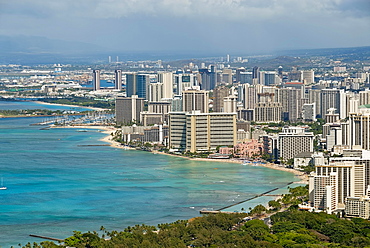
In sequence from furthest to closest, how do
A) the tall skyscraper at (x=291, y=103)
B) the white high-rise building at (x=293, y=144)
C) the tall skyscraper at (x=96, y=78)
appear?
the tall skyscraper at (x=96, y=78)
the tall skyscraper at (x=291, y=103)
the white high-rise building at (x=293, y=144)

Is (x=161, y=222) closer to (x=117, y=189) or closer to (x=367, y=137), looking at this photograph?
(x=117, y=189)

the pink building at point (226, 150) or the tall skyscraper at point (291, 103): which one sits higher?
the tall skyscraper at point (291, 103)

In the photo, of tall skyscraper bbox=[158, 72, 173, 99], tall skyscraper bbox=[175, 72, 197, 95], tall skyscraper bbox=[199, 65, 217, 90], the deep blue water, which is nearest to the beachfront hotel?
tall skyscraper bbox=[158, 72, 173, 99]

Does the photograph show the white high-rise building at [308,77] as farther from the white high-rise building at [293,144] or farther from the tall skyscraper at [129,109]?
the white high-rise building at [293,144]

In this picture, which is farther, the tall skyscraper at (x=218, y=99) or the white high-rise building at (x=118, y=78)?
the white high-rise building at (x=118, y=78)

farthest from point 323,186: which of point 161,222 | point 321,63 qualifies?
point 321,63

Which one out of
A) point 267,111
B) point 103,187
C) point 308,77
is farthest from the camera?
point 308,77

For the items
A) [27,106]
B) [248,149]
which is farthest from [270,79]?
[248,149]

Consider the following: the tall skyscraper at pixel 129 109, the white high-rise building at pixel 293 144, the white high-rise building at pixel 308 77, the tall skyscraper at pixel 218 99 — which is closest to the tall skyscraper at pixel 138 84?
the tall skyscraper at pixel 129 109

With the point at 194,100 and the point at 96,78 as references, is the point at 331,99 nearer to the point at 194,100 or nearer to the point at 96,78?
the point at 194,100
